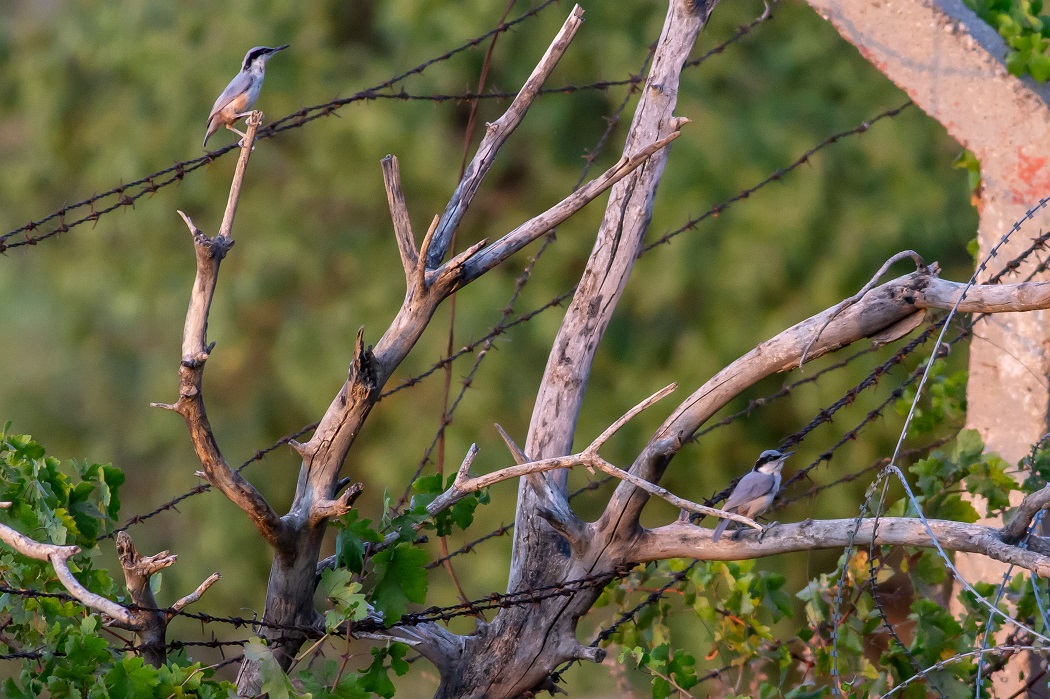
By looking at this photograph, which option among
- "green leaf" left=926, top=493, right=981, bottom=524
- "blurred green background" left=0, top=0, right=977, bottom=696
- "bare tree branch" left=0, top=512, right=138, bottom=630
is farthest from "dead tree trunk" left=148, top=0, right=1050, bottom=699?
"blurred green background" left=0, top=0, right=977, bottom=696

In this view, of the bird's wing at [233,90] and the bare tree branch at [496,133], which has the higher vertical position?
the bird's wing at [233,90]

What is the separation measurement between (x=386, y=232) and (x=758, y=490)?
4.18 m

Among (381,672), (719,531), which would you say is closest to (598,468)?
(719,531)

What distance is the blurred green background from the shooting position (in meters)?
5.75

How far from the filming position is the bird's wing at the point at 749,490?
3.13 m

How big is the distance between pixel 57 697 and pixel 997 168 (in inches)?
137

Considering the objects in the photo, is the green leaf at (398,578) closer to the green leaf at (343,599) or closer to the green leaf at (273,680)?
the green leaf at (343,599)

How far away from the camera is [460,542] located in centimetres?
668

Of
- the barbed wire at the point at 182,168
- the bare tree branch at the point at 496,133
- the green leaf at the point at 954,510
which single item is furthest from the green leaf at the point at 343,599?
the green leaf at the point at 954,510

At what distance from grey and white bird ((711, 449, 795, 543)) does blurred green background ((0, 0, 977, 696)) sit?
92.2 inches

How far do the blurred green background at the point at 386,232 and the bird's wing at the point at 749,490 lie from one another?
7.77ft

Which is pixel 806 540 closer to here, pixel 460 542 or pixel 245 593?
pixel 460 542

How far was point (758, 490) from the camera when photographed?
3.13 metres

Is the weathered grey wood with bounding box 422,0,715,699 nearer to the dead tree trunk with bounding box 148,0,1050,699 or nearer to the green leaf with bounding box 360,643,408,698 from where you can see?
the dead tree trunk with bounding box 148,0,1050,699
